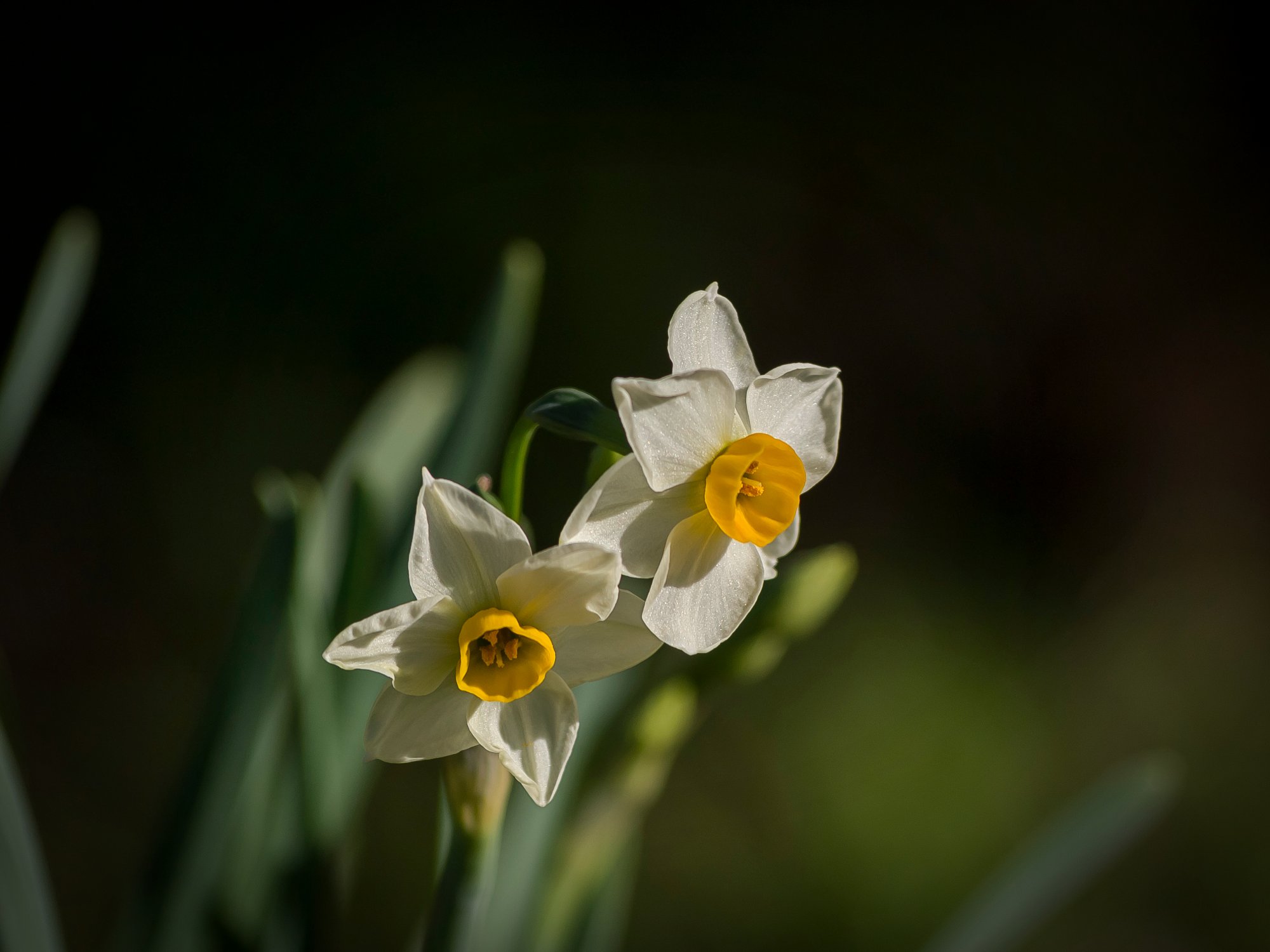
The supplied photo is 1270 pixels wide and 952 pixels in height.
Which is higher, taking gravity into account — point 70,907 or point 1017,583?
point 70,907

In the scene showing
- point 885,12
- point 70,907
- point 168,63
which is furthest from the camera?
point 885,12

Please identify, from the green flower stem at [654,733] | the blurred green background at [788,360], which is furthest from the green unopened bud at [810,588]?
the blurred green background at [788,360]

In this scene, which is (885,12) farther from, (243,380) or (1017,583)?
(243,380)

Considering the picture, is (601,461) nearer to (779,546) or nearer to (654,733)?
(779,546)

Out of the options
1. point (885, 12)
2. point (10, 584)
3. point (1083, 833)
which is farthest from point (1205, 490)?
point (10, 584)

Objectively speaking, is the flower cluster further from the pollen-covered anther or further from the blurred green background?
the blurred green background

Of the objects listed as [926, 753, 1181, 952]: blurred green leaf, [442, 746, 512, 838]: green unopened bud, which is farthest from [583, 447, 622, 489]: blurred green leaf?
[926, 753, 1181, 952]: blurred green leaf
